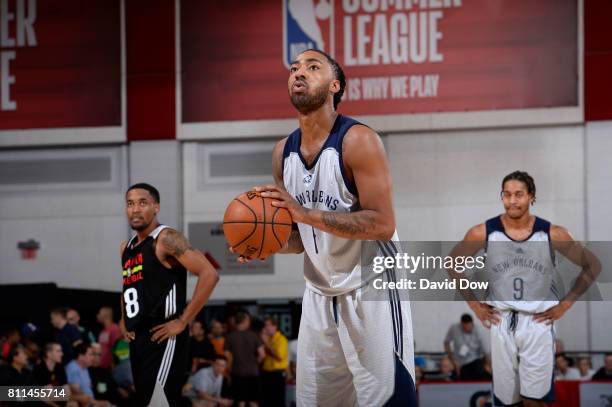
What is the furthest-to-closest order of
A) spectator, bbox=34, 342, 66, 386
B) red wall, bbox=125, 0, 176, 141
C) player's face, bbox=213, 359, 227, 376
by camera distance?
red wall, bbox=125, 0, 176, 141, player's face, bbox=213, 359, 227, 376, spectator, bbox=34, 342, 66, 386

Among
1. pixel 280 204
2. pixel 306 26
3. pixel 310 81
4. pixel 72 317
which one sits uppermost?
pixel 306 26

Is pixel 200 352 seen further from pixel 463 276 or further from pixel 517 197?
pixel 517 197

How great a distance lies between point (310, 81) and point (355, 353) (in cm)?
136

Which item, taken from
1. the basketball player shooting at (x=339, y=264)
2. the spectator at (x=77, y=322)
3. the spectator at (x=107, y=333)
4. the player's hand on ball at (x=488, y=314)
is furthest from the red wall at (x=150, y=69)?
the basketball player shooting at (x=339, y=264)

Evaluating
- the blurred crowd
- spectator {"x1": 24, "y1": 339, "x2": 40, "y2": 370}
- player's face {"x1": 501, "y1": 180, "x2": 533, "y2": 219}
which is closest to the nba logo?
the blurred crowd

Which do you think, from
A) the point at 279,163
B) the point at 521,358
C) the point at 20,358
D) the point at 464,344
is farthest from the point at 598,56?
the point at 279,163

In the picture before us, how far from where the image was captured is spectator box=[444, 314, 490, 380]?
39.5 ft

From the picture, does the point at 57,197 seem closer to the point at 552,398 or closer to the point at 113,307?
the point at 113,307

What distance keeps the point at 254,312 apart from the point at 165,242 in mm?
7417

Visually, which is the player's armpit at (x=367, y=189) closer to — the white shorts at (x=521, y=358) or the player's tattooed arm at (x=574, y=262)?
the white shorts at (x=521, y=358)

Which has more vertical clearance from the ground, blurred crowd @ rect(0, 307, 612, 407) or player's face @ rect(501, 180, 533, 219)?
player's face @ rect(501, 180, 533, 219)

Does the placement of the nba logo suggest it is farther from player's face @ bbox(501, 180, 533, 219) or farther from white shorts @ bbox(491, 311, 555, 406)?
white shorts @ bbox(491, 311, 555, 406)

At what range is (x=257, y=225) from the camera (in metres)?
4.07

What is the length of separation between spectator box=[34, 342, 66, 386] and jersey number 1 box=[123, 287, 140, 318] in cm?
296
